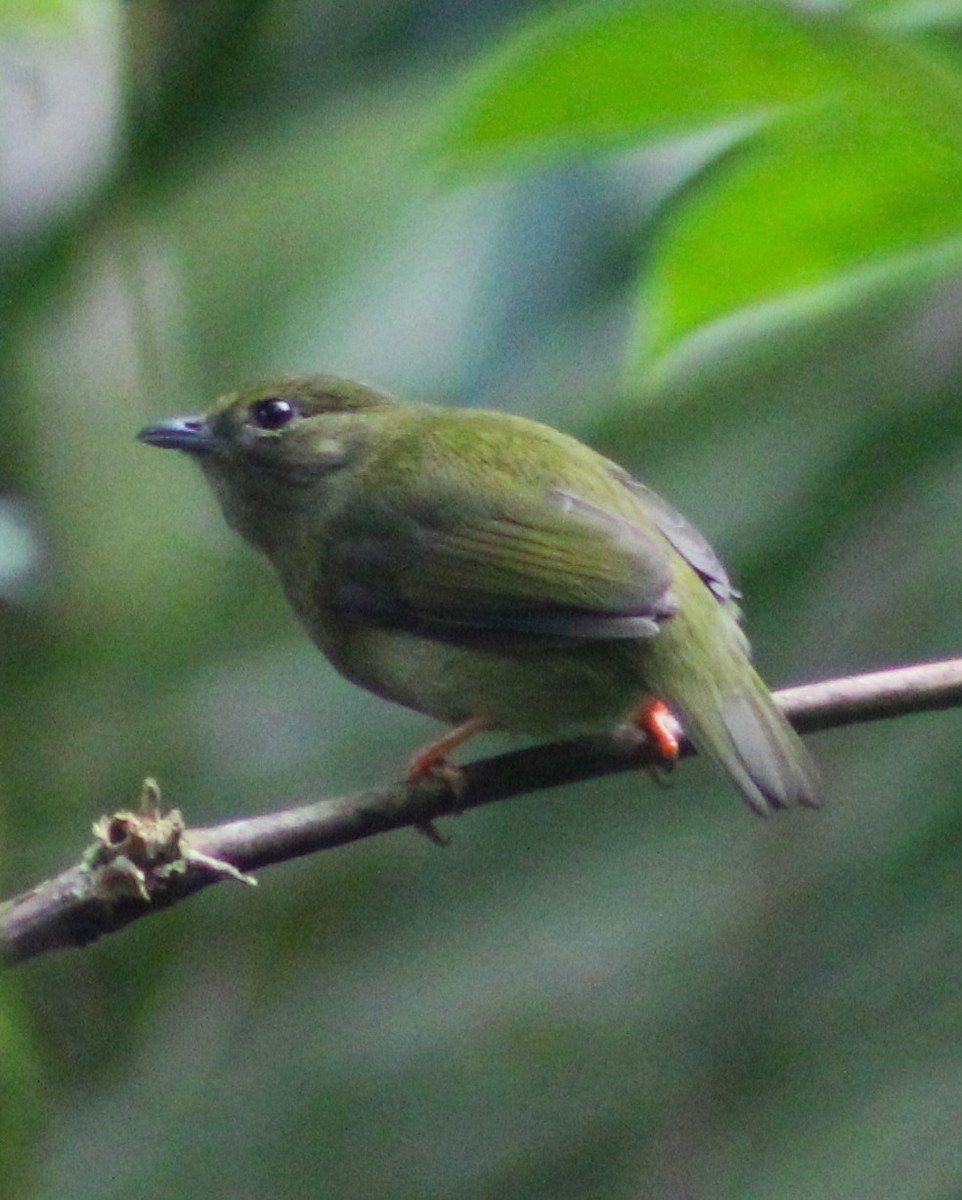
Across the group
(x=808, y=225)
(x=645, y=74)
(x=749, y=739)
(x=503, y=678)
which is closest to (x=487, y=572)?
(x=503, y=678)

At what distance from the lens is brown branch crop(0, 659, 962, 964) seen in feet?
6.35

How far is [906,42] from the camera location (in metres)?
1.69

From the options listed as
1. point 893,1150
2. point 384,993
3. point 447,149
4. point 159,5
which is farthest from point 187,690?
point 447,149

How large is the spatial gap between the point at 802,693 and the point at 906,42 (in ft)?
3.77

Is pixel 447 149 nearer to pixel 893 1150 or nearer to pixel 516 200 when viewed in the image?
pixel 516 200

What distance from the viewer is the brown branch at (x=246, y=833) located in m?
1.94

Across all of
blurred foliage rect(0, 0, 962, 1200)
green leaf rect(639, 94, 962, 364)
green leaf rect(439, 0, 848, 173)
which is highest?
green leaf rect(439, 0, 848, 173)

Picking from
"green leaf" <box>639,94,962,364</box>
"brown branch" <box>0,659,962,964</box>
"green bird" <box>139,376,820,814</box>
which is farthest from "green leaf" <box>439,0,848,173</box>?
"green bird" <box>139,376,820,814</box>

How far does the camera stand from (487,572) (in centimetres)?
329

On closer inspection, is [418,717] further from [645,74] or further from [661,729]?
[645,74]

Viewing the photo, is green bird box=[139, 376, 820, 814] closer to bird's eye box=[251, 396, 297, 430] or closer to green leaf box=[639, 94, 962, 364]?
bird's eye box=[251, 396, 297, 430]

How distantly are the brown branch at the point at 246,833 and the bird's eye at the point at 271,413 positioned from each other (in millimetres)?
1410

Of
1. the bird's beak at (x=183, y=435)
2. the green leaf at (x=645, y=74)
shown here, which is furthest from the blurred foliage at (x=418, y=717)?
the green leaf at (x=645, y=74)

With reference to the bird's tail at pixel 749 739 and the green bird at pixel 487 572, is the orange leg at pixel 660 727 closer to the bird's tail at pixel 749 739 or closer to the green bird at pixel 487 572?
the green bird at pixel 487 572
